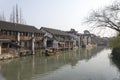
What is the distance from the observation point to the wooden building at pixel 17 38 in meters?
37.9

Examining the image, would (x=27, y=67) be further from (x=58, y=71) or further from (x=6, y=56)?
(x=6, y=56)

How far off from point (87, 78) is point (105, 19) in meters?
6.24

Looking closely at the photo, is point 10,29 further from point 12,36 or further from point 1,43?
point 1,43

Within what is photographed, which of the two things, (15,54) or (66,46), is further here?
(66,46)

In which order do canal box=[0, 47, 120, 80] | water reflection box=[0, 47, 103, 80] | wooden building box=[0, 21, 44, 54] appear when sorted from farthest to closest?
wooden building box=[0, 21, 44, 54], water reflection box=[0, 47, 103, 80], canal box=[0, 47, 120, 80]

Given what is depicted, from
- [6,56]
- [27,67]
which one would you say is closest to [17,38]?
[6,56]

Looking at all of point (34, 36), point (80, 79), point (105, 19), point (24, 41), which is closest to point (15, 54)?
point (24, 41)

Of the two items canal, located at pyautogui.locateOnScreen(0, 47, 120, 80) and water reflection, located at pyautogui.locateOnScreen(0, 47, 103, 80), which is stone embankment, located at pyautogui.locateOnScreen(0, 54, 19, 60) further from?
canal, located at pyautogui.locateOnScreen(0, 47, 120, 80)

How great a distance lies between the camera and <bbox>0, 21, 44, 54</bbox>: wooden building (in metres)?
37.9

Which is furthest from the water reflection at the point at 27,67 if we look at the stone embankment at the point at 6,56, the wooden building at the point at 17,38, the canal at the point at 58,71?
the wooden building at the point at 17,38

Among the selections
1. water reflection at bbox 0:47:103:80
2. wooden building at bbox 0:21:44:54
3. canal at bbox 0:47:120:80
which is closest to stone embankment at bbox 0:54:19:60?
wooden building at bbox 0:21:44:54

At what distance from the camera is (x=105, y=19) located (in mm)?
15422

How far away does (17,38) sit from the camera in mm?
42781

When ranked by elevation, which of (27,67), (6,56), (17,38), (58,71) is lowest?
(58,71)
